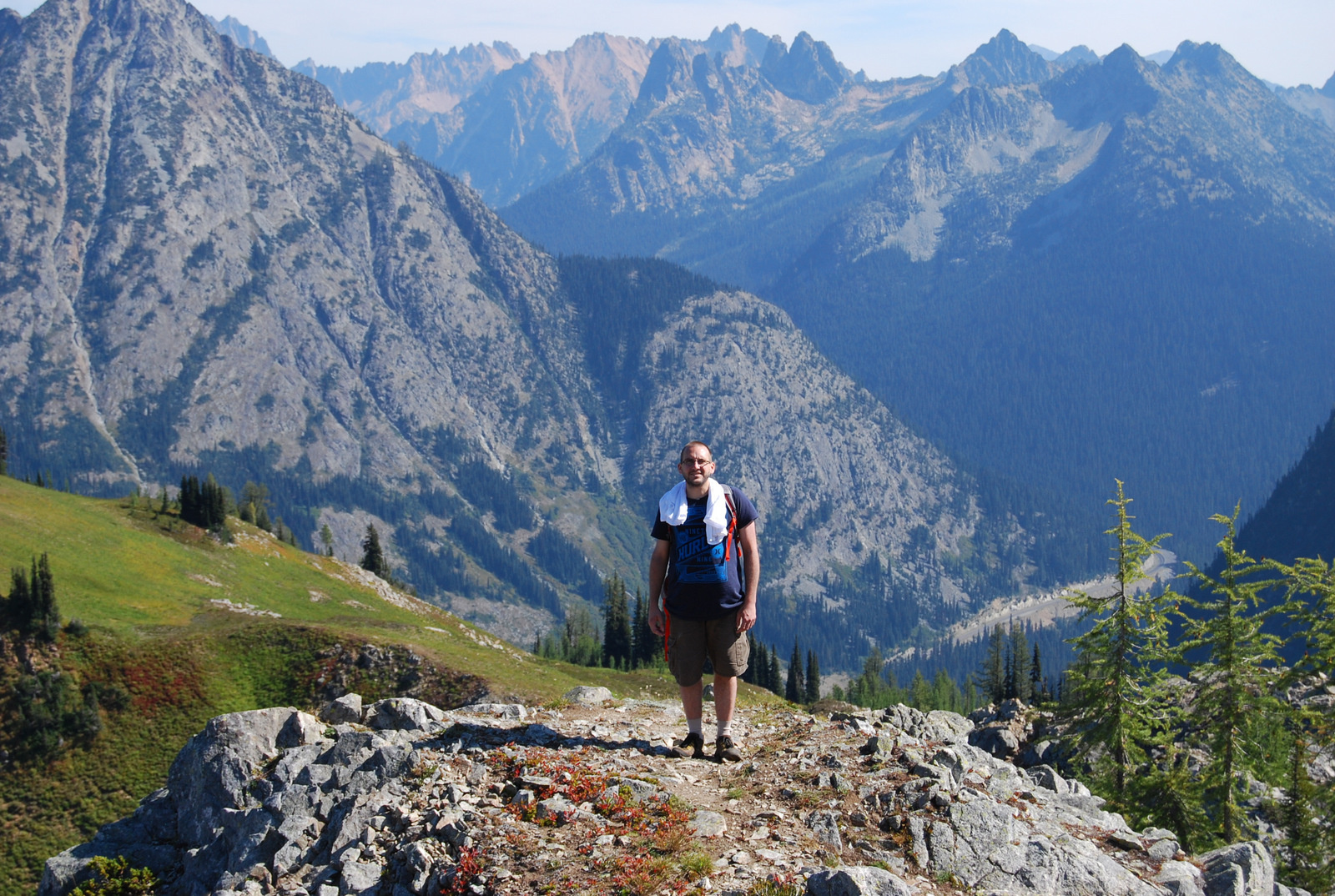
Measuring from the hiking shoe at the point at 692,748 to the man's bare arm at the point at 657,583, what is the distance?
12.0 ft

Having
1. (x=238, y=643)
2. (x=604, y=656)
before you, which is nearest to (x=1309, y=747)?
(x=238, y=643)

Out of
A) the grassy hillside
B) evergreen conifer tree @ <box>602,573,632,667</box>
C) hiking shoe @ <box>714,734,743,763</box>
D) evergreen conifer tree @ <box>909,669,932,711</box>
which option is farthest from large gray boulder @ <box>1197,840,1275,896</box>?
evergreen conifer tree @ <box>909,669,932,711</box>

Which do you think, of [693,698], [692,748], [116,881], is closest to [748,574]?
[693,698]

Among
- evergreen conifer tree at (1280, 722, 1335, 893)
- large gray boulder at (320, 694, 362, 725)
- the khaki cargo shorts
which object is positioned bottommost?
evergreen conifer tree at (1280, 722, 1335, 893)

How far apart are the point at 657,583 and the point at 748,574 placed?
2.04 metres

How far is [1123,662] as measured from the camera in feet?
115

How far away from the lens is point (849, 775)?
68.3 feet

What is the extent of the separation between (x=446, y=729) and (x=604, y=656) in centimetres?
10827

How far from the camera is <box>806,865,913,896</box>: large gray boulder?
1595 cm

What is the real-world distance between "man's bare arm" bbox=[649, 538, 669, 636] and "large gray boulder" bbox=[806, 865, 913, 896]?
6.01 metres

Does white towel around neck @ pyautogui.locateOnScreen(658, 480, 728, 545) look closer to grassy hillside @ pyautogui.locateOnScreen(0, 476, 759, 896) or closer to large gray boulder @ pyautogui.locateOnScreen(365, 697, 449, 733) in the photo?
large gray boulder @ pyautogui.locateOnScreen(365, 697, 449, 733)

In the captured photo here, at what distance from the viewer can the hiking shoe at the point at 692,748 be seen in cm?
2248

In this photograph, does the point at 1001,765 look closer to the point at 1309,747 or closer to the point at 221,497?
the point at 1309,747

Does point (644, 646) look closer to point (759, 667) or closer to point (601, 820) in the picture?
point (759, 667)
